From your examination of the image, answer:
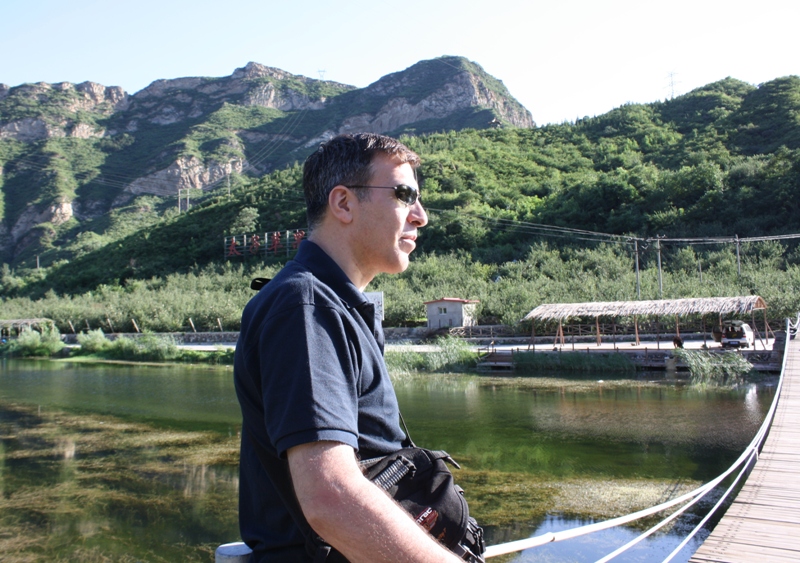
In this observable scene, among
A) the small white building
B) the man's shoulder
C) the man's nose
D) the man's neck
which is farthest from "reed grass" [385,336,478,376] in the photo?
the man's shoulder

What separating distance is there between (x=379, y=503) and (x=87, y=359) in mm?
32282

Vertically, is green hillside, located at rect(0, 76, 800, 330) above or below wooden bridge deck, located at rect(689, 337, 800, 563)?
above

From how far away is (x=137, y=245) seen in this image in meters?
54.0

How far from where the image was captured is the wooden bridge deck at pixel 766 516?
432 centimetres

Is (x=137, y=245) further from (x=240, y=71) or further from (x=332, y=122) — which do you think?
(x=240, y=71)

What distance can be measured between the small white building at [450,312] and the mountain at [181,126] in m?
67.4

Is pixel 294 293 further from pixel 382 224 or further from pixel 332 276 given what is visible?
pixel 382 224

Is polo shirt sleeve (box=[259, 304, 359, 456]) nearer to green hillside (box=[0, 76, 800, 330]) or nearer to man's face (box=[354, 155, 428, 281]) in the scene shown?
man's face (box=[354, 155, 428, 281])

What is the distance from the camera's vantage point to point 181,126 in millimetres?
120500

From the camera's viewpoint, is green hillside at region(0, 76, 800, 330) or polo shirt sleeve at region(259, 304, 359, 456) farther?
green hillside at region(0, 76, 800, 330)

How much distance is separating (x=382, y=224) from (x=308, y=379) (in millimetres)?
491

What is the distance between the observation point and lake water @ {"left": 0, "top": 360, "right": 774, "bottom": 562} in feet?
23.9

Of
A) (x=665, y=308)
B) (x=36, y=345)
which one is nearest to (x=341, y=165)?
(x=665, y=308)

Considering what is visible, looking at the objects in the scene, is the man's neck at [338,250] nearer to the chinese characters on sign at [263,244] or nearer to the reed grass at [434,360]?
the reed grass at [434,360]
